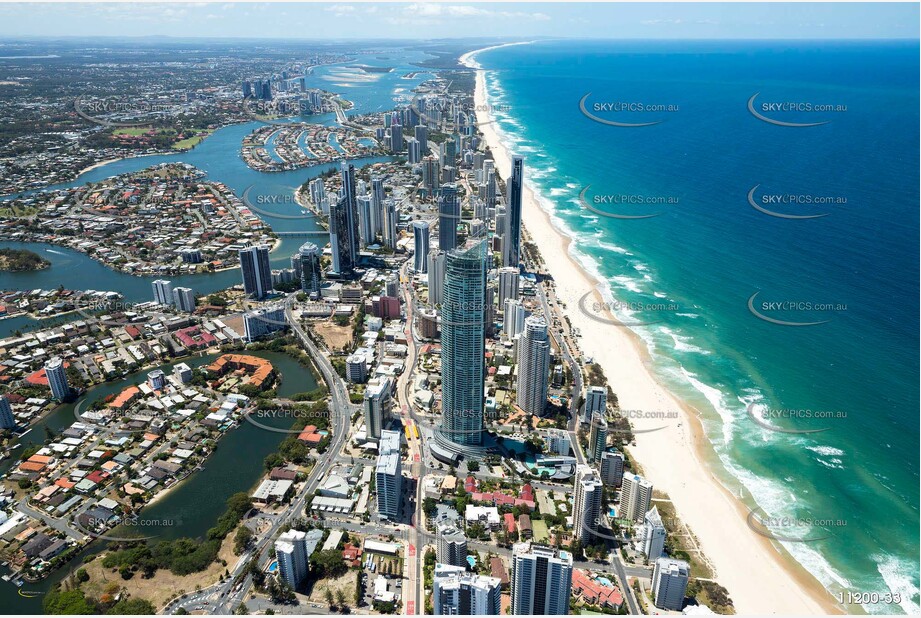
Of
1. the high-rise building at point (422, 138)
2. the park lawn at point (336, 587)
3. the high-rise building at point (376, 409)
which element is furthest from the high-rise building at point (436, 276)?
the high-rise building at point (422, 138)

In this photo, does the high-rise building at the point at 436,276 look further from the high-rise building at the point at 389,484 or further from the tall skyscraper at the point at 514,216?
the high-rise building at the point at 389,484

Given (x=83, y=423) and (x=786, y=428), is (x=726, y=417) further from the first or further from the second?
(x=83, y=423)

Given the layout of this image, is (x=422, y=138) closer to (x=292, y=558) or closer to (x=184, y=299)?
(x=184, y=299)

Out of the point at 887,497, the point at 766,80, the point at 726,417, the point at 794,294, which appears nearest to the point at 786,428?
the point at 726,417
